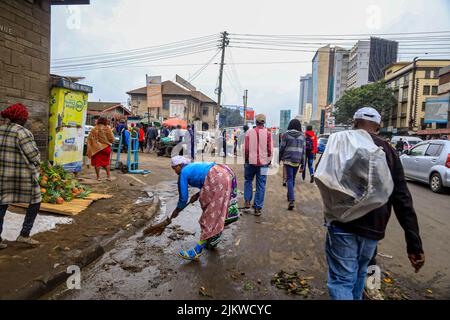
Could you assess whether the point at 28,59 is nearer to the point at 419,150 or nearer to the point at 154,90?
the point at 419,150

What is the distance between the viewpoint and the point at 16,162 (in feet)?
12.6

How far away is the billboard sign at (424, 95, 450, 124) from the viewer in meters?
34.9

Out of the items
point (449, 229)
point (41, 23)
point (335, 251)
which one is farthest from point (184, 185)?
point (41, 23)

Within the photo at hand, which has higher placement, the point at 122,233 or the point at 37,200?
the point at 37,200

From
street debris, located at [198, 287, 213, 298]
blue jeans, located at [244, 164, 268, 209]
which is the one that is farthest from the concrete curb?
blue jeans, located at [244, 164, 268, 209]

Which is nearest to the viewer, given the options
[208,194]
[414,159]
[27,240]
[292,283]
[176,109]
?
[292,283]

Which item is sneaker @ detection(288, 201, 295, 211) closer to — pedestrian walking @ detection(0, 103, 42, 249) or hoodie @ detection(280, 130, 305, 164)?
hoodie @ detection(280, 130, 305, 164)

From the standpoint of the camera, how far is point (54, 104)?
291 inches

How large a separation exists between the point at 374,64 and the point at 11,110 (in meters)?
89.7

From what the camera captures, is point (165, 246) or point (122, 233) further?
point (122, 233)

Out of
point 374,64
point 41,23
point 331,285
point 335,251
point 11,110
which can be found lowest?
point 331,285

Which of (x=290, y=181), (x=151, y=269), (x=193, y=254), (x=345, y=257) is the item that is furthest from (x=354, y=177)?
(x=290, y=181)

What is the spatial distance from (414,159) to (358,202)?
1077 cm
